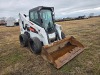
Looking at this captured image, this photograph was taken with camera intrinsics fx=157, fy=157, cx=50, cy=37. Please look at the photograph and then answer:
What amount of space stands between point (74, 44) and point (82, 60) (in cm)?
127

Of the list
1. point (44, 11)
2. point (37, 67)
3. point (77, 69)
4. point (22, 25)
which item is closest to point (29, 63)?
point (37, 67)

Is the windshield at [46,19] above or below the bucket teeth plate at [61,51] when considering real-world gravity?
above

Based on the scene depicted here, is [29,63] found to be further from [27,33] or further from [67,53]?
[27,33]

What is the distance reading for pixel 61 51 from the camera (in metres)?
7.02

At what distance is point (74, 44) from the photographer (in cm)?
769

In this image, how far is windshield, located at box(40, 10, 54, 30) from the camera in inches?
299

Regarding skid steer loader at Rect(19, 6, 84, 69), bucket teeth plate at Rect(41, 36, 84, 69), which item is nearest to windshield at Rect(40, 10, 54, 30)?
skid steer loader at Rect(19, 6, 84, 69)

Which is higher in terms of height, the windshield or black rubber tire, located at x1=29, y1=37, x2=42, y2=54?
the windshield

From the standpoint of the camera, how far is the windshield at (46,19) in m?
7.59

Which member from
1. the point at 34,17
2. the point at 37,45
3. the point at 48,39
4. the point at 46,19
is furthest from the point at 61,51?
the point at 34,17

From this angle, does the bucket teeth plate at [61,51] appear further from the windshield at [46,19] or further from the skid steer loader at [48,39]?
the windshield at [46,19]

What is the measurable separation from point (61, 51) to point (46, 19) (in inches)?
70.9

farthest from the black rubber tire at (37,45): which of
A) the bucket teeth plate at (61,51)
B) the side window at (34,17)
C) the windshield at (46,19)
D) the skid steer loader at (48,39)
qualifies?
the side window at (34,17)

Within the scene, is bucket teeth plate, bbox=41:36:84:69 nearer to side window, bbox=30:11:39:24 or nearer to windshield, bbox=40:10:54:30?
windshield, bbox=40:10:54:30
